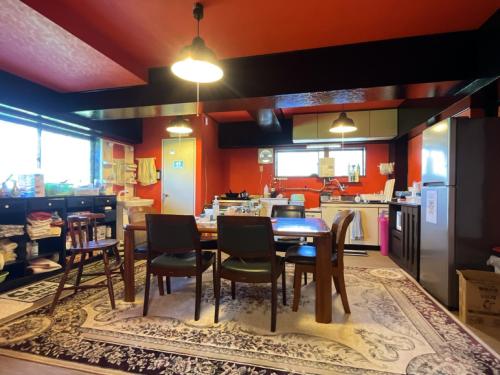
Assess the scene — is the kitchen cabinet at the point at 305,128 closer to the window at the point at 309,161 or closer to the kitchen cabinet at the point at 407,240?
the window at the point at 309,161

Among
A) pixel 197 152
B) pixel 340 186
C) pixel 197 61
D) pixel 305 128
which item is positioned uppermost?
pixel 305 128

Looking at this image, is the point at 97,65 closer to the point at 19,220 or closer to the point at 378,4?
the point at 19,220

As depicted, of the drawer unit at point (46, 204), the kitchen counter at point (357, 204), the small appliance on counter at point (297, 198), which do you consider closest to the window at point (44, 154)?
the drawer unit at point (46, 204)

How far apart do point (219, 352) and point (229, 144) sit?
4.71m

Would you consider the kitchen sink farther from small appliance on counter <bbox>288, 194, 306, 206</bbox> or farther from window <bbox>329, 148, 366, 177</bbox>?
window <bbox>329, 148, 366, 177</bbox>

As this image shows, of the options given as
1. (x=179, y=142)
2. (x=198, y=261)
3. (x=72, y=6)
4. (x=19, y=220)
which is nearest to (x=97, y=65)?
(x=72, y=6)

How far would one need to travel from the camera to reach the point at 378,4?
79.3 inches

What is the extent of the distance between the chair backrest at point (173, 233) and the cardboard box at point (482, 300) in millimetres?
2233

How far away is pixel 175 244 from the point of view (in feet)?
7.23

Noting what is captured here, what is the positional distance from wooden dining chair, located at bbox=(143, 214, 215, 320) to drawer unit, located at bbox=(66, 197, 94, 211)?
2.10m

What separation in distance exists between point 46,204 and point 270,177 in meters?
4.14

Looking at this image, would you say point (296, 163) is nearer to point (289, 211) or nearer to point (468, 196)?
point (289, 211)

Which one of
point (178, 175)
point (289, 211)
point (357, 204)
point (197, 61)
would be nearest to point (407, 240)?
point (357, 204)

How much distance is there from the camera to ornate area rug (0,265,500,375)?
162 centimetres
